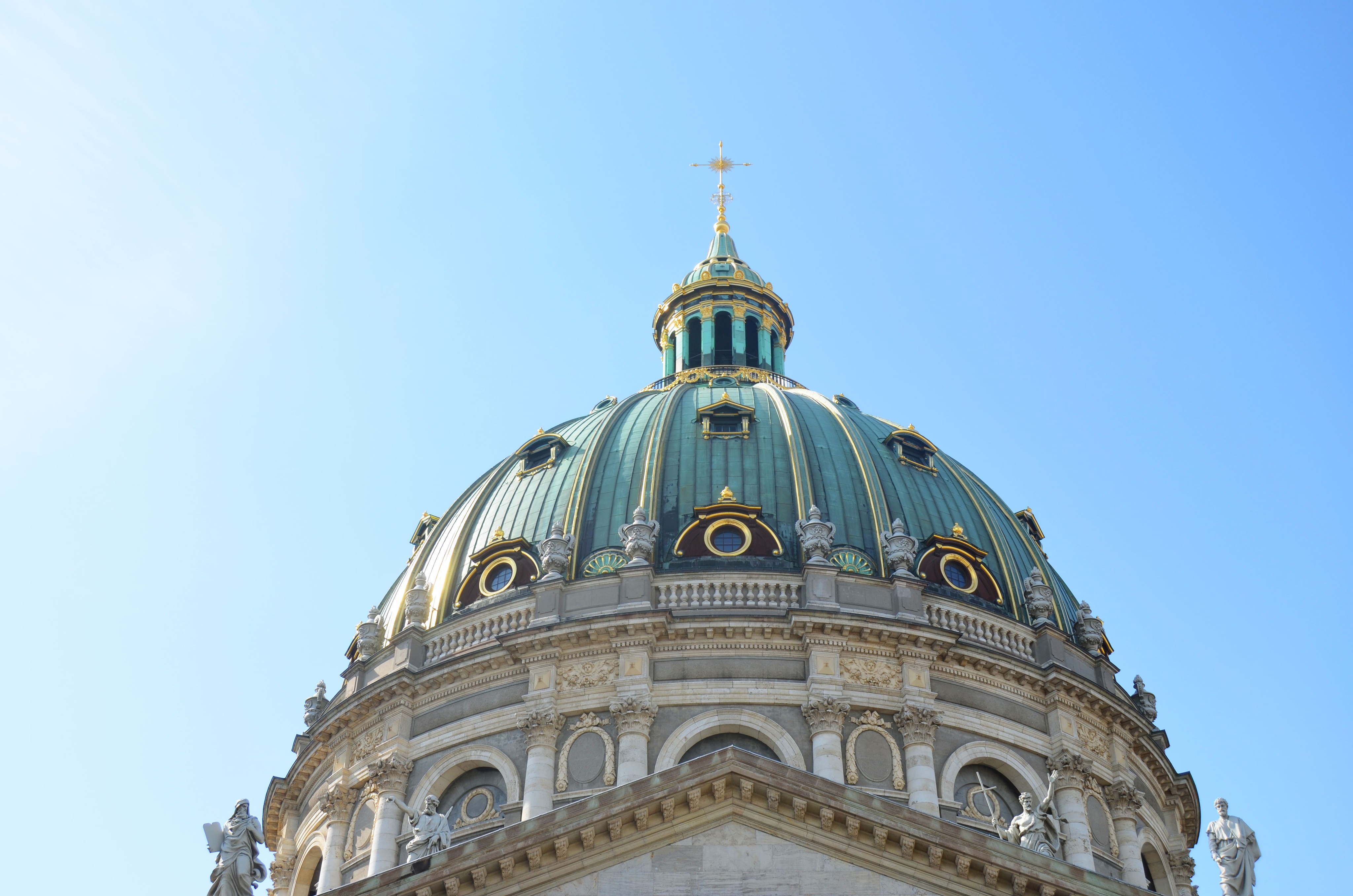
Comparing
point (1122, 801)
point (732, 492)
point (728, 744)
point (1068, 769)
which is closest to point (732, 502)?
point (732, 492)

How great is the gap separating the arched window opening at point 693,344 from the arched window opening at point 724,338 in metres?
0.63

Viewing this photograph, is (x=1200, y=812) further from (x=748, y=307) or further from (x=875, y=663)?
(x=748, y=307)

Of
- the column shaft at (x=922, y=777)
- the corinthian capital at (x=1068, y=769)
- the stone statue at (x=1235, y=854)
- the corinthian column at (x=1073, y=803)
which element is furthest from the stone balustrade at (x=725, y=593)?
the stone statue at (x=1235, y=854)

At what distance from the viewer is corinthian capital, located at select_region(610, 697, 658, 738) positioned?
37.0 meters

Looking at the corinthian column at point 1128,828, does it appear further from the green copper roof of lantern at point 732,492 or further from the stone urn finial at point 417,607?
the stone urn finial at point 417,607

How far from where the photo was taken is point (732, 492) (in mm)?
42312

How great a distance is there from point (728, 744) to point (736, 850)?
53.4ft

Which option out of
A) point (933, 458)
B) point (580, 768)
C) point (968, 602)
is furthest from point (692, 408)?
point (580, 768)

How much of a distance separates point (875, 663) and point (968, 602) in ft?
13.8

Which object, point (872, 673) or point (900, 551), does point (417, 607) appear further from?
point (900, 551)

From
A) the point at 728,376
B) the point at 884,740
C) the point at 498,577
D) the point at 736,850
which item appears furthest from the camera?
the point at 728,376

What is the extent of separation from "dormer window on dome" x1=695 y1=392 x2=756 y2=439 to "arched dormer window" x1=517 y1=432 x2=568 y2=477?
14.4 ft

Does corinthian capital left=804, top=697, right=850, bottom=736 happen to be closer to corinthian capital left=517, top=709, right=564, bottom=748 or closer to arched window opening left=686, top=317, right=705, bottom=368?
corinthian capital left=517, top=709, right=564, bottom=748

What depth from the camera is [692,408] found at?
4731 centimetres
